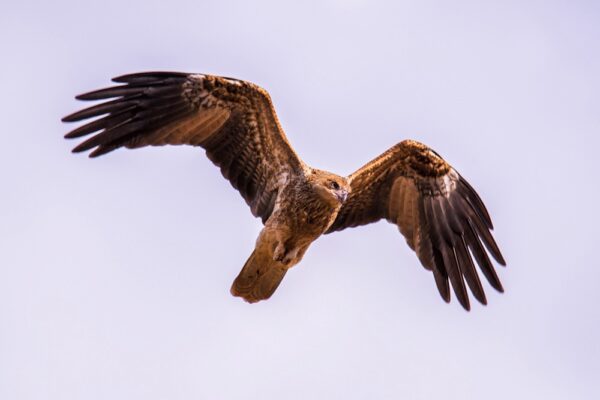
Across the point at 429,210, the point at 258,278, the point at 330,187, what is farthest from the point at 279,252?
the point at 429,210

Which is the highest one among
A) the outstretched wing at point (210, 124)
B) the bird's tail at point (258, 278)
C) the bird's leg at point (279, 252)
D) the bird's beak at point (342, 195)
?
the outstretched wing at point (210, 124)

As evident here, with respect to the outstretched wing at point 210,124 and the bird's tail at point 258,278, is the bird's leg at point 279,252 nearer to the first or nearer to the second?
the bird's tail at point 258,278

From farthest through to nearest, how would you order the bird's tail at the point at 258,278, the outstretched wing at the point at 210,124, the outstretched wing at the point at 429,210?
the outstretched wing at the point at 429,210 → the bird's tail at the point at 258,278 → the outstretched wing at the point at 210,124

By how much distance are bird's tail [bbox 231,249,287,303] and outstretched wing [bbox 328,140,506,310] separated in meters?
1.55

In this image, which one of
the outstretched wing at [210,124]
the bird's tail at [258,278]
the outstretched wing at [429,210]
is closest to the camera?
the outstretched wing at [210,124]

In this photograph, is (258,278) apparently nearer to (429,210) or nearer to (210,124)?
(210,124)

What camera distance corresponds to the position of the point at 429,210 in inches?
602

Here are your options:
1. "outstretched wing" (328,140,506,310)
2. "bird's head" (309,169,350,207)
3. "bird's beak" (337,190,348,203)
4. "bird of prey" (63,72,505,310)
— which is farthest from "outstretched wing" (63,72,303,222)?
"outstretched wing" (328,140,506,310)

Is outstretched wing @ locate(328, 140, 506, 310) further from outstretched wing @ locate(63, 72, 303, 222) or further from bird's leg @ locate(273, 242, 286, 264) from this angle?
bird's leg @ locate(273, 242, 286, 264)

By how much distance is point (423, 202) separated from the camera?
50.3 feet

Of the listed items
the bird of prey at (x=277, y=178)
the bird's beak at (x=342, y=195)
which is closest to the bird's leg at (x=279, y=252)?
the bird of prey at (x=277, y=178)

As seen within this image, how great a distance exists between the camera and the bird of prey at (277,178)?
13.6m

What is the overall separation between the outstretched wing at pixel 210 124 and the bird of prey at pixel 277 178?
0.01m

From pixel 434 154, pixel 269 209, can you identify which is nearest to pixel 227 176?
pixel 269 209
